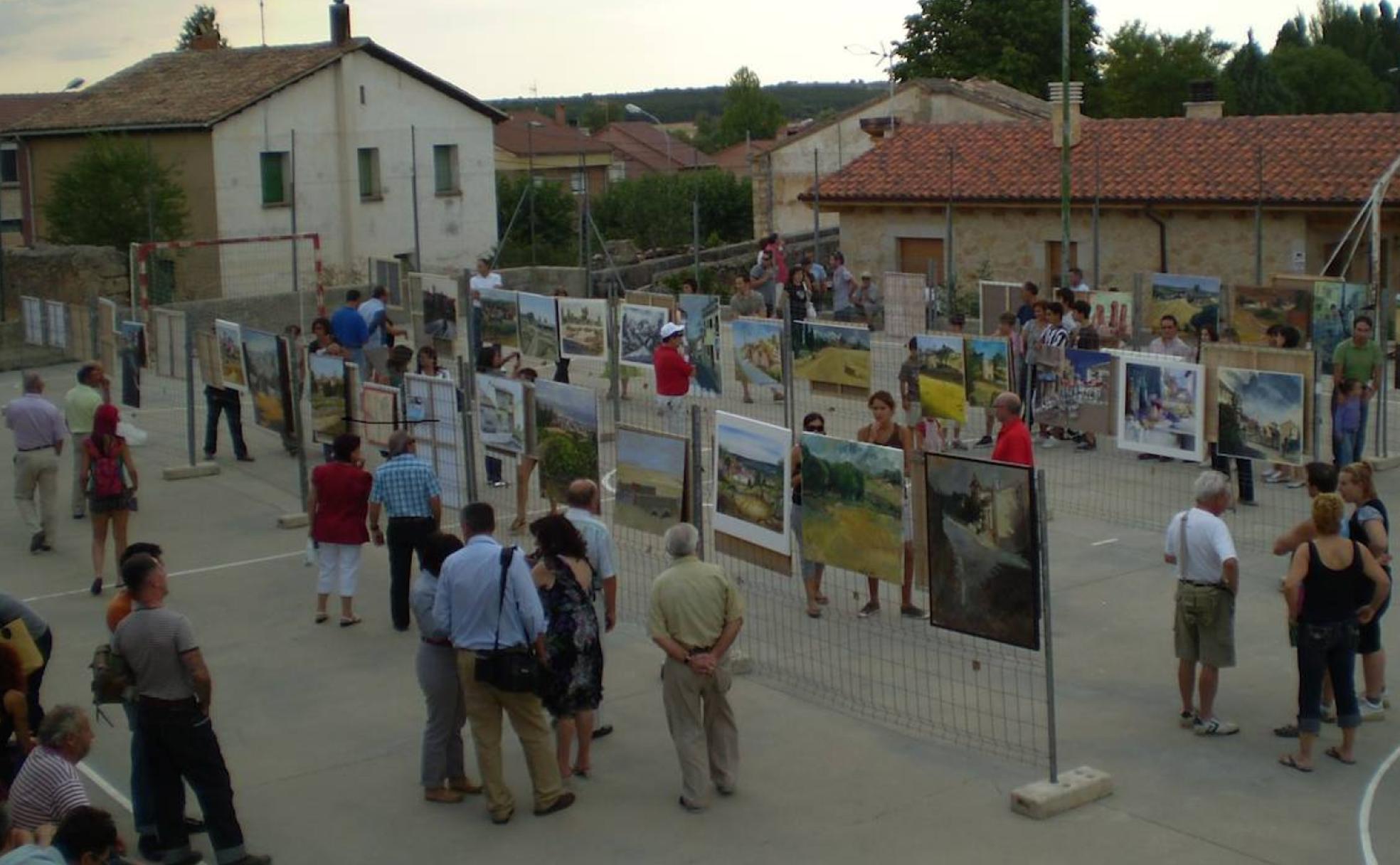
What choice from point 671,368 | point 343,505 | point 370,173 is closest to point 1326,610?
point 343,505

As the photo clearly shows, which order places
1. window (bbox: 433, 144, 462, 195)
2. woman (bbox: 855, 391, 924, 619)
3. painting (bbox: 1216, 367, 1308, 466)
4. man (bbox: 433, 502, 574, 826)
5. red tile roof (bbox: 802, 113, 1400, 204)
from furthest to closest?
window (bbox: 433, 144, 462, 195) < red tile roof (bbox: 802, 113, 1400, 204) < painting (bbox: 1216, 367, 1308, 466) < woman (bbox: 855, 391, 924, 619) < man (bbox: 433, 502, 574, 826)

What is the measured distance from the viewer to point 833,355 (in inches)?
675

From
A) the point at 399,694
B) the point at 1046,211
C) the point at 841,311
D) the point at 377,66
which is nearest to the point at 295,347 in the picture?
the point at 399,694

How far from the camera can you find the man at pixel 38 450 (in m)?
14.9

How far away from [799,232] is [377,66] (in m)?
11.7

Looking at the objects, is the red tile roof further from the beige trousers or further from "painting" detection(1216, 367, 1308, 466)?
the beige trousers

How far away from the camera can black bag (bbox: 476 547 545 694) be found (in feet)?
27.6

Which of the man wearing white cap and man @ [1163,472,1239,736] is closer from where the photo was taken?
man @ [1163,472,1239,736]

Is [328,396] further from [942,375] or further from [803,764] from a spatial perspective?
[803,764]

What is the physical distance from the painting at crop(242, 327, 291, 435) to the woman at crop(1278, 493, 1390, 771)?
34.3 ft

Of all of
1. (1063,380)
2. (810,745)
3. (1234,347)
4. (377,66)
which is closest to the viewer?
(810,745)

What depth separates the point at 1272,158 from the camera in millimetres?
30219

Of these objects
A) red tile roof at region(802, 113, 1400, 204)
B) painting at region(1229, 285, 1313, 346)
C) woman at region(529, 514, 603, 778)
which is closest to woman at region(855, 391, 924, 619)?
woman at region(529, 514, 603, 778)

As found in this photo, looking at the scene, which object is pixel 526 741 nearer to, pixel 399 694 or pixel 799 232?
pixel 399 694
